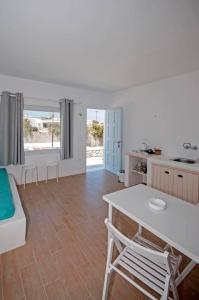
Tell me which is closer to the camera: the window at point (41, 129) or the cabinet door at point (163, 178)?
the cabinet door at point (163, 178)

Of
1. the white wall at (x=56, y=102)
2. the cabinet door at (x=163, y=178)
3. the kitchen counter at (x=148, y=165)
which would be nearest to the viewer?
the kitchen counter at (x=148, y=165)

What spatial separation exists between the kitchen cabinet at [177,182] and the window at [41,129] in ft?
8.94

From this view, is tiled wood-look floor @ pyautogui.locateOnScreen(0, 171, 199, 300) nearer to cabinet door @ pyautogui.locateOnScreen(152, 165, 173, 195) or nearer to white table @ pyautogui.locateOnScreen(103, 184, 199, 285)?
white table @ pyautogui.locateOnScreen(103, 184, 199, 285)

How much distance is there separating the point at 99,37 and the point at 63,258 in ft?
8.52

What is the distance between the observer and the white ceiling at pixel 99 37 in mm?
1494

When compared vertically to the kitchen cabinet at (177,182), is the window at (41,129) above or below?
above

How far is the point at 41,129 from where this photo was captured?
4227mm

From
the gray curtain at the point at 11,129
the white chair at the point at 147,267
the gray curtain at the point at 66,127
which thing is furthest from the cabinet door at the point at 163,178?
the gray curtain at the point at 11,129

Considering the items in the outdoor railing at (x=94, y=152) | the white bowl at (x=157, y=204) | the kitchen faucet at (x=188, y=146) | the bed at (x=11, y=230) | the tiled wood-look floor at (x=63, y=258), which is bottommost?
the tiled wood-look floor at (x=63, y=258)

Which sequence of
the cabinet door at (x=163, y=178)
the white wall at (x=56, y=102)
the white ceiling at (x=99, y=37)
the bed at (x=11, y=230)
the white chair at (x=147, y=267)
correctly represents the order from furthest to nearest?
the white wall at (x=56, y=102)
the cabinet door at (x=163, y=178)
the bed at (x=11, y=230)
the white ceiling at (x=99, y=37)
the white chair at (x=147, y=267)

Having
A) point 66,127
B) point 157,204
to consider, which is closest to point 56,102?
point 66,127

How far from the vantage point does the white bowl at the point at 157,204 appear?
1396 mm

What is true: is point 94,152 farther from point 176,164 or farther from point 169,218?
point 169,218

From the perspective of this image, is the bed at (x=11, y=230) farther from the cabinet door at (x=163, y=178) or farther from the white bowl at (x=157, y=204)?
the cabinet door at (x=163, y=178)
